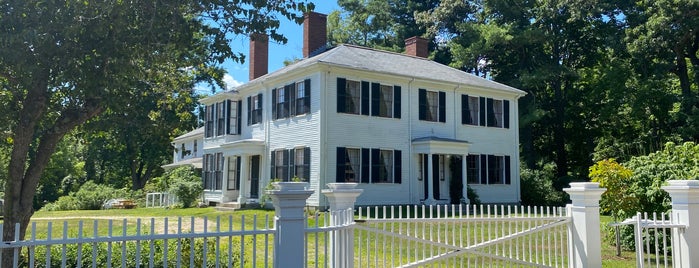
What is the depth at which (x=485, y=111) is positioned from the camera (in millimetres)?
25766

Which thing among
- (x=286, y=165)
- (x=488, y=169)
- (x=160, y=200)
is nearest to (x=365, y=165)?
(x=286, y=165)

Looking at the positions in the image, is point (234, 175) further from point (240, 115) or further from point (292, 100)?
point (292, 100)

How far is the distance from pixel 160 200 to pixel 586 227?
84.8 ft

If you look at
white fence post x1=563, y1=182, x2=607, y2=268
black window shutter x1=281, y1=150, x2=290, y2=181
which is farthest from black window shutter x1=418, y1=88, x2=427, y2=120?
white fence post x1=563, y1=182, x2=607, y2=268

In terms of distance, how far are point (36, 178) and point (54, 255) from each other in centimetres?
223

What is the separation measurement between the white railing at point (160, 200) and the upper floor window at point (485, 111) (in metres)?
14.1

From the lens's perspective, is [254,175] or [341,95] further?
[254,175]

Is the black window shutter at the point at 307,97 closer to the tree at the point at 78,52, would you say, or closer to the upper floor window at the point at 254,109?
the upper floor window at the point at 254,109

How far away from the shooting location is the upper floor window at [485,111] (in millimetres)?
25156

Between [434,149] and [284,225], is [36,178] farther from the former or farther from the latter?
[434,149]

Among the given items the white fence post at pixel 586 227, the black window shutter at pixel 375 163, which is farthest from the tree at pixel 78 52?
the black window shutter at pixel 375 163

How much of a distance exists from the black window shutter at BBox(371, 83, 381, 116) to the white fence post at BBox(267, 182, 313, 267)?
670 inches

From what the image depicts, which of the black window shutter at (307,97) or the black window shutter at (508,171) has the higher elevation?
the black window shutter at (307,97)

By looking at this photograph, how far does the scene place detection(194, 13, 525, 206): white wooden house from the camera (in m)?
21.6
